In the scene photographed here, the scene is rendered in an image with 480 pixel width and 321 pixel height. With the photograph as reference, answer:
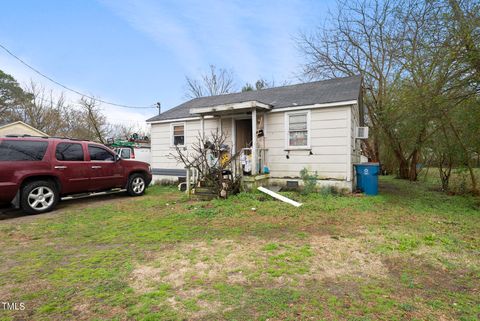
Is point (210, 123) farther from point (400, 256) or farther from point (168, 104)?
point (168, 104)

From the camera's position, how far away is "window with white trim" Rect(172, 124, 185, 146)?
11.0m

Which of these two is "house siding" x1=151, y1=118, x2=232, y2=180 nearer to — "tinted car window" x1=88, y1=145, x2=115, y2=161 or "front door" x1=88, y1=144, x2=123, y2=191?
"front door" x1=88, y1=144, x2=123, y2=191

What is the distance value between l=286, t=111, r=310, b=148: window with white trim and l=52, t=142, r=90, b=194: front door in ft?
20.7

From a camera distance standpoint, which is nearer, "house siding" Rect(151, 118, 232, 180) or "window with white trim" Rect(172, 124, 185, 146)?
"house siding" Rect(151, 118, 232, 180)

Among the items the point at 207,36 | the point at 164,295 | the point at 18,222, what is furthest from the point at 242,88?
the point at 164,295

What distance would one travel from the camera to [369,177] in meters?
8.26

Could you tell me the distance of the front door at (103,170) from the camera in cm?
708

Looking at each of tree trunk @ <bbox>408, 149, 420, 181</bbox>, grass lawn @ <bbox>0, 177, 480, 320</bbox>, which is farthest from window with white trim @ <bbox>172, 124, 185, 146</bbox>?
tree trunk @ <bbox>408, 149, 420, 181</bbox>

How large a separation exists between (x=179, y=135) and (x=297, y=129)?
17.1ft

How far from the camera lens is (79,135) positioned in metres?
24.9

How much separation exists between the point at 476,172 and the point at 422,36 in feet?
18.8

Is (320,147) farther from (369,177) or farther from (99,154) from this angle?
(99,154)

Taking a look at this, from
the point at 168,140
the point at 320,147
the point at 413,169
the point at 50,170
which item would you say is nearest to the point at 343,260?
Result: the point at 320,147

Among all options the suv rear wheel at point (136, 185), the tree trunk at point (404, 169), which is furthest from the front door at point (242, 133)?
the tree trunk at point (404, 169)
